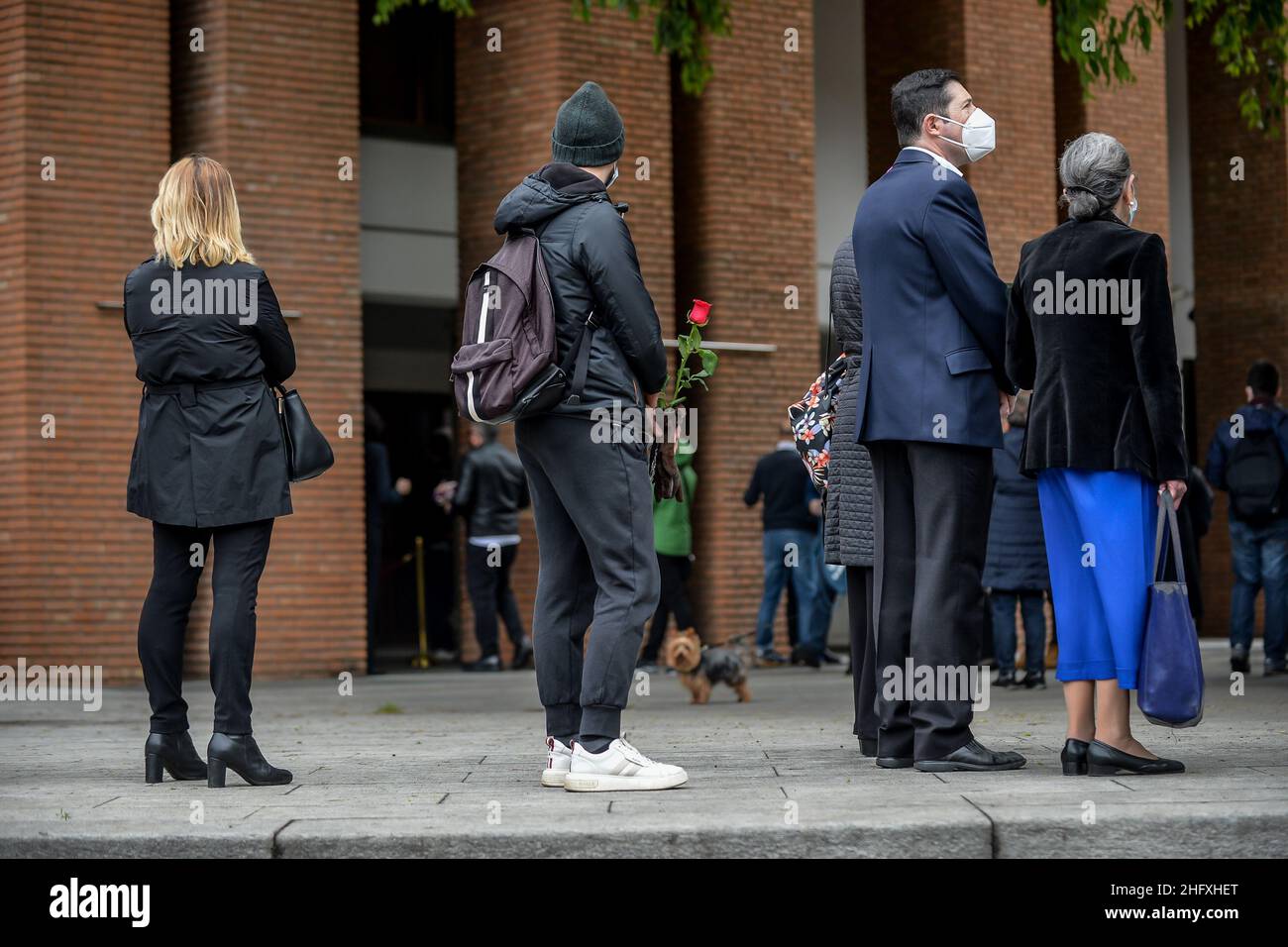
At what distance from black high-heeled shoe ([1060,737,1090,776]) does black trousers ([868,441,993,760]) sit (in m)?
0.34

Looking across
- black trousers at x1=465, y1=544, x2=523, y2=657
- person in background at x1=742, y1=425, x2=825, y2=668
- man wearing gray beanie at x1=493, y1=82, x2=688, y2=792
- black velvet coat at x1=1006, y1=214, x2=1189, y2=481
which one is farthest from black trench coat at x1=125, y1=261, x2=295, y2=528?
person in background at x1=742, y1=425, x2=825, y2=668

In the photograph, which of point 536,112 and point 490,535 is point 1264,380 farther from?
point 536,112

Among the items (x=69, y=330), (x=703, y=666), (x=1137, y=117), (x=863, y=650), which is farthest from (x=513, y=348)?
(x=1137, y=117)

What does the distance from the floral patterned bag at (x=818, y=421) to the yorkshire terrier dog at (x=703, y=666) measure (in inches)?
147

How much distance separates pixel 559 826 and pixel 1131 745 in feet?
7.42

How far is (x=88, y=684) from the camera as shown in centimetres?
1256

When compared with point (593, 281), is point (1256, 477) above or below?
below

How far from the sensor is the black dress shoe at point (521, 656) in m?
14.4

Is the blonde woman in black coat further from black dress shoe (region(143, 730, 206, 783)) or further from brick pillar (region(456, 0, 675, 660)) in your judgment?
brick pillar (region(456, 0, 675, 660))

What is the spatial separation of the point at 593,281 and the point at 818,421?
173cm

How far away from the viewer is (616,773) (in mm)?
5656
